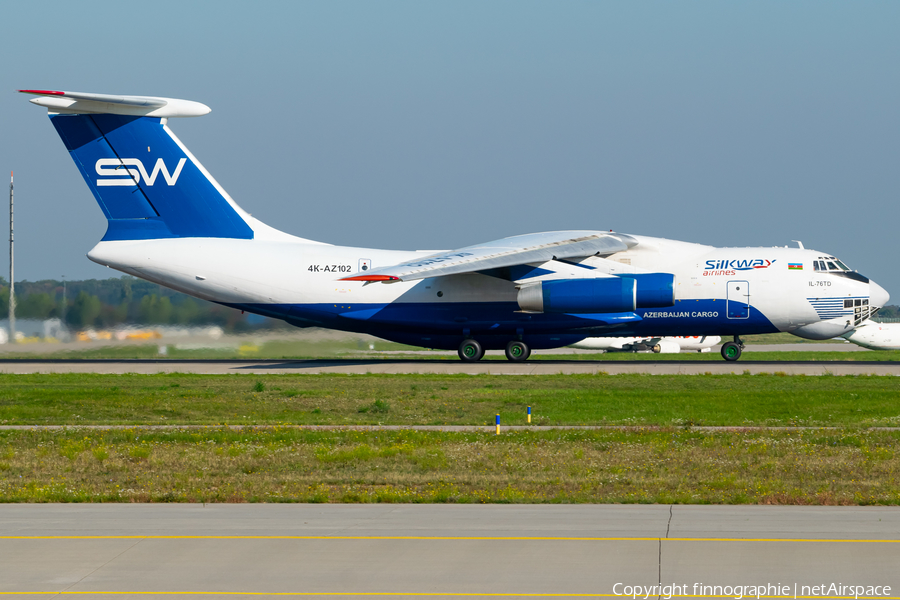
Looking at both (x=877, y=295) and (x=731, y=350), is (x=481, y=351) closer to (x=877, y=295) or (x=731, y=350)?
(x=731, y=350)

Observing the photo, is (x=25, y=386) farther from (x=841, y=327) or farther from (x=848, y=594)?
(x=841, y=327)

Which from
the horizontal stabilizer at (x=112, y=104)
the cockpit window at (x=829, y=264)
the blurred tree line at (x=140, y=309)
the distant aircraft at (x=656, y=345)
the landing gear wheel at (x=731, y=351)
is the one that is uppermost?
the horizontal stabilizer at (x=112, y=104)

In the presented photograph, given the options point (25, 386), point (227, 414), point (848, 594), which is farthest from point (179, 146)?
point (848, 594)

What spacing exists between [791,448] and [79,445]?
10877 millimetres

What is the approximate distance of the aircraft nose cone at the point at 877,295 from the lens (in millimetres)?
32156

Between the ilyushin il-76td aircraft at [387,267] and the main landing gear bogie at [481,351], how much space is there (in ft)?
0.25

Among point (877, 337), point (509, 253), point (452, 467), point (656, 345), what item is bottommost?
point (452, 467)

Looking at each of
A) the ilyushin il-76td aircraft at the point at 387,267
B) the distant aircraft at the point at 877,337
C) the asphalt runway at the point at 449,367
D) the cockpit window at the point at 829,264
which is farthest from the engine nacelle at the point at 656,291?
the distant aircraft at the point at 877,337

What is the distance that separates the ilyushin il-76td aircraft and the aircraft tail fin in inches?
1.3

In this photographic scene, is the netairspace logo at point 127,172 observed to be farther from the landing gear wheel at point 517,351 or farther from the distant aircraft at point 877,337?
the distant aircraft at point 877,337

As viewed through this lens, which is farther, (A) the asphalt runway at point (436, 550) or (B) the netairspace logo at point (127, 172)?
→ (B) the netairspace logo at point (127, 172)

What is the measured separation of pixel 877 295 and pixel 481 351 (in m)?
13.2

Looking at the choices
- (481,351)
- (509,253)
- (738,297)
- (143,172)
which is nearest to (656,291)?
(738,297)

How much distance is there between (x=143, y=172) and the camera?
32.5 metres
